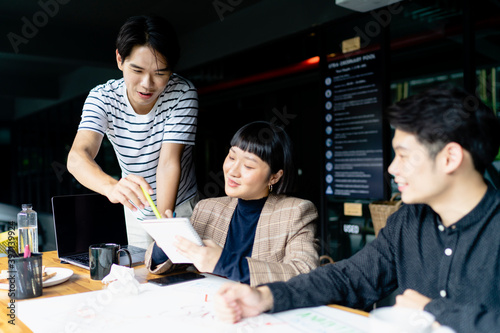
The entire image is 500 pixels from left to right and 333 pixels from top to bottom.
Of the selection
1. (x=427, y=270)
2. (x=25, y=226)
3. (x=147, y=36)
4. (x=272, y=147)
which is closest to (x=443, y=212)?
(x=427, y=270)

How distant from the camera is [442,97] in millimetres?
1184

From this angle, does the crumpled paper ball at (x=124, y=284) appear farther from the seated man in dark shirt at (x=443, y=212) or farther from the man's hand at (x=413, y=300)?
the man's hand at (x=413, y=300)

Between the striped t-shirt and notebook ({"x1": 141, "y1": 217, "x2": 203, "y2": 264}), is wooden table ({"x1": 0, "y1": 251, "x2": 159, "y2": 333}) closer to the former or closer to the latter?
notebook ({"x1": 141, "y1": 217, "x2": 203, "y2": 264})

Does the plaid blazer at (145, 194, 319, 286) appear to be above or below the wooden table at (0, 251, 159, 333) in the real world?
above

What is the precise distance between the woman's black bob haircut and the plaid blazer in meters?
0.07

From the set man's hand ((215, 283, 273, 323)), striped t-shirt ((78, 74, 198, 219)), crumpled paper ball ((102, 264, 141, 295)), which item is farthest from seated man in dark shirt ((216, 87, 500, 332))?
striped t-shirt ((78, 74, 198, 219))

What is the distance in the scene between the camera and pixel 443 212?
1213 millimetres

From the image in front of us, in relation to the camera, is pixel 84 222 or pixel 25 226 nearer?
pixel 25 226

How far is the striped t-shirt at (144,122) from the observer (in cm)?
205

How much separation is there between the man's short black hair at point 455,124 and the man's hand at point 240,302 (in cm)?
60

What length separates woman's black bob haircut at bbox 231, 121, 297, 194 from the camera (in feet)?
5.95

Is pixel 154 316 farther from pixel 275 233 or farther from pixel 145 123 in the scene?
pixel 145 123

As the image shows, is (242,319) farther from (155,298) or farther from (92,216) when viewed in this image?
(92,216)

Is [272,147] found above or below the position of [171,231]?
above
